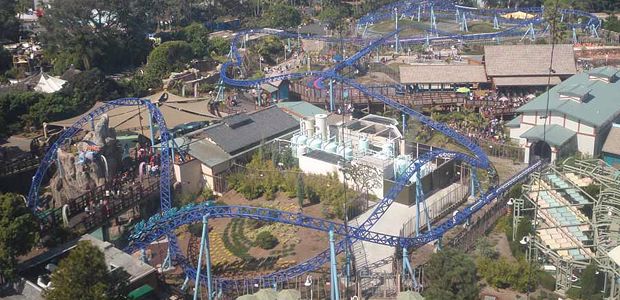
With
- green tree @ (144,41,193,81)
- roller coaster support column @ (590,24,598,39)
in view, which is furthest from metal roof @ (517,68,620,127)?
green tree @ (144,41,193,81)

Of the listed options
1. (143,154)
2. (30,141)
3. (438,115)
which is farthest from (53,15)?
(438,115)

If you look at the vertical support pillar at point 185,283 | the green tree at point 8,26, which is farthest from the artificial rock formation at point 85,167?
the green tree at point 8,26

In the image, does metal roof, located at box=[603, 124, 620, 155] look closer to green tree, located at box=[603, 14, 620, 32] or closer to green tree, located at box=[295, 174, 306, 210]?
green tree, located at box=[295, 174, 306, 210]

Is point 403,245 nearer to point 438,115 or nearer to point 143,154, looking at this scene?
point 143,154

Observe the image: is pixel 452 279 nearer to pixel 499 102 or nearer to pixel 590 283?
pixel 590 283

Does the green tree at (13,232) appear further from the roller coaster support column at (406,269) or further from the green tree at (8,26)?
the green tree at (8,26)
